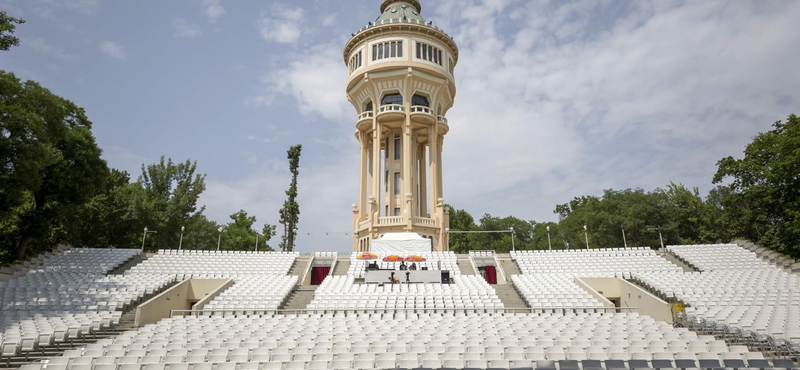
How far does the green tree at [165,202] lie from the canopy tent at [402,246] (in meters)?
24.3

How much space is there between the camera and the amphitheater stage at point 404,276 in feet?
79.2

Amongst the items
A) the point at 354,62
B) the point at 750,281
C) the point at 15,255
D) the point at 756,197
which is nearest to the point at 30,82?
the point at 15,255

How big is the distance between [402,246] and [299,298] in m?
11.9

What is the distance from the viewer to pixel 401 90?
40312 mm

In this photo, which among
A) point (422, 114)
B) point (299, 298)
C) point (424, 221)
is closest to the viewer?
point (299, 298)

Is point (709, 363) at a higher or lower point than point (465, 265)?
lower

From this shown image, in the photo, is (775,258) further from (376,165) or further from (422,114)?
(376,165)

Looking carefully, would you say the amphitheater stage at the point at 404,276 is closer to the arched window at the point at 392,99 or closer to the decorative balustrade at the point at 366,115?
the decorative balustrade at the point at 366,115

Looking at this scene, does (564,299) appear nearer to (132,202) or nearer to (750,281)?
(750,281)

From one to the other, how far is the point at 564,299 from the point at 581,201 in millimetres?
71805

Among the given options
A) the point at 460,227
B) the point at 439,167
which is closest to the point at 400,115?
the point at 439,167

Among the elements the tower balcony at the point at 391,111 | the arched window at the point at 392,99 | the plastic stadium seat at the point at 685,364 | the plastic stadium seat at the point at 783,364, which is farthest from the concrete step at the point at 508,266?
the plastic stadium seat at the point at 783,364

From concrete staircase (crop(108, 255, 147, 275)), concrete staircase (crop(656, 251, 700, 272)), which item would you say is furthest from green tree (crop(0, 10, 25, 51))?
concrete staircase (crop(656, 251, 700, 272))

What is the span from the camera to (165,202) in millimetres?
44188
